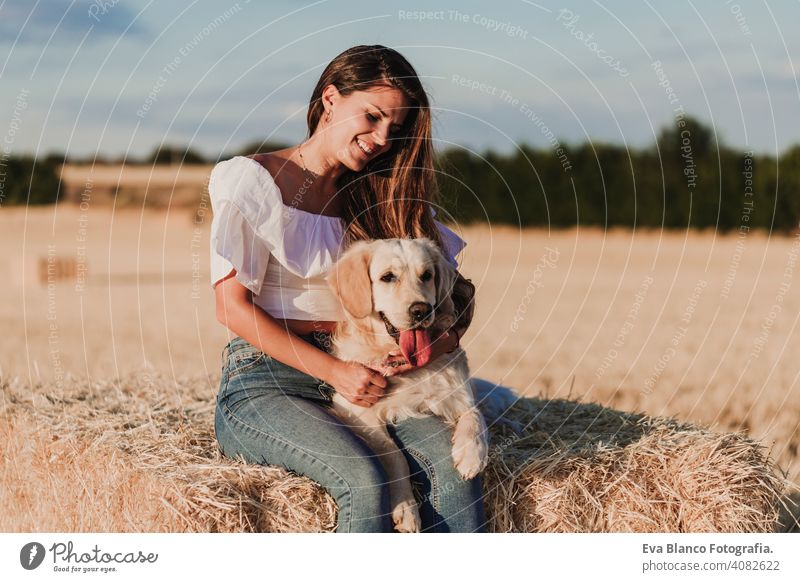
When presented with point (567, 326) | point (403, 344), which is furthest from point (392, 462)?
point (567, 326)

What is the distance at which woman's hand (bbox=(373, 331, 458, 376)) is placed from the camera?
5055mm

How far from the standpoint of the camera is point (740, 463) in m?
5.32

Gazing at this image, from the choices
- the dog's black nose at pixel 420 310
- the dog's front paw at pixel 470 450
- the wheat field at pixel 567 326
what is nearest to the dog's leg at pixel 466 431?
the dog's front paw at pixel 470 450

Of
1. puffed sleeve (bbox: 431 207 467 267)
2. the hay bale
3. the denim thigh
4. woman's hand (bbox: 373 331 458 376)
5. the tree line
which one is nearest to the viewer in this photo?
the denim thigh

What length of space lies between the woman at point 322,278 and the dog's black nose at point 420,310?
0.25 metres

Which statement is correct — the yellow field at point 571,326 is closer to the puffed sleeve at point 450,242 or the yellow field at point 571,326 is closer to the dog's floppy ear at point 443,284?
the puffed sleeve at point 450,242

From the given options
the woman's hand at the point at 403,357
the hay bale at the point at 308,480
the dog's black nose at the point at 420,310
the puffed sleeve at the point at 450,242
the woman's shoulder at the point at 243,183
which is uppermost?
the woman's shoulder at the point at 243,183

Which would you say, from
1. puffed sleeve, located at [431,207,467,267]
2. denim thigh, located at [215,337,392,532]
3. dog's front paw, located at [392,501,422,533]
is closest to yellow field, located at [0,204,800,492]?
puffed sleeve, located at [431,207,467,267]

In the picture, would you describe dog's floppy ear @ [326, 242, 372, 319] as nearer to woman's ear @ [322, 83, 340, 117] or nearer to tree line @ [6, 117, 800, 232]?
woman's ear @ [322, 83, 340, 117]

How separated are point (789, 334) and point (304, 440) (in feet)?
36.3

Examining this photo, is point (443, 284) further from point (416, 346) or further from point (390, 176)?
point (390, 176)

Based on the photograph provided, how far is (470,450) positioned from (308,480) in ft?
2.94

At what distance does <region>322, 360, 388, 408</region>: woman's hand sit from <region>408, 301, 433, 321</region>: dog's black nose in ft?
1.40

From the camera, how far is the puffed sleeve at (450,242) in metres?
5.38
